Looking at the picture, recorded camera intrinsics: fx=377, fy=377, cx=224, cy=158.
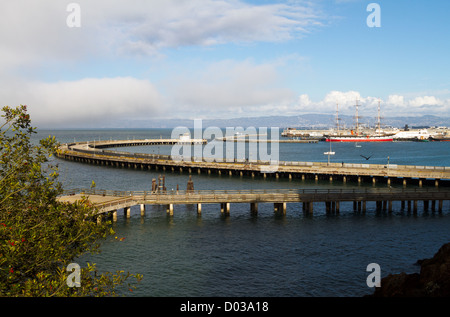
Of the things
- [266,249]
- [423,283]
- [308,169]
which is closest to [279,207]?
[266,249]

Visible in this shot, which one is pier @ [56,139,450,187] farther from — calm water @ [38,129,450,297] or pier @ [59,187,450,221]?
calm water @ [38,129,450,297]

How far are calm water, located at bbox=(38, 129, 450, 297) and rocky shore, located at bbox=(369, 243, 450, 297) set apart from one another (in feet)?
7.46

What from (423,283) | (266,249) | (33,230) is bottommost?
(266,249)

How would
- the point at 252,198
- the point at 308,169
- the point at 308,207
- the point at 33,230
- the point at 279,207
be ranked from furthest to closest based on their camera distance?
the point at 308,169 → the point at 279,207 → the point at 308,207 → the point at 252,198 → the point at 33,230

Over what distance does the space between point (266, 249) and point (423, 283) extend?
14389mm

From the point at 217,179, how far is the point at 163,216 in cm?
3609

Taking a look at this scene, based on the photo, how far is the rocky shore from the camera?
22719 millimetres

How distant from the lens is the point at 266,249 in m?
35.7

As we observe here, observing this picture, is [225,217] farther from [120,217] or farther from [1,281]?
[1,281]

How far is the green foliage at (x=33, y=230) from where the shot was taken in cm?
1332

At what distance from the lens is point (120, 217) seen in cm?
4697

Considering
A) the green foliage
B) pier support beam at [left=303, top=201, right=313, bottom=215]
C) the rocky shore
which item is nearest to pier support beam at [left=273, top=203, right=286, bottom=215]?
pier support beam at [left=303, top=201, right=313, bottom=215]

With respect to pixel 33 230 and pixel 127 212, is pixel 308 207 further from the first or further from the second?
pixel 33 230
